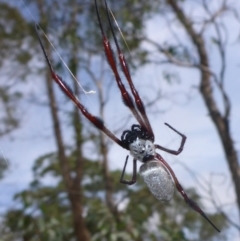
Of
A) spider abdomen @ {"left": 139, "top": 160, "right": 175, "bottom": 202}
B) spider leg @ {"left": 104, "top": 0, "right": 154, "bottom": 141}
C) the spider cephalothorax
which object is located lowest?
spider abdomen @ {"left": 139, "top": 160, "right": 175, "bottom": 202}

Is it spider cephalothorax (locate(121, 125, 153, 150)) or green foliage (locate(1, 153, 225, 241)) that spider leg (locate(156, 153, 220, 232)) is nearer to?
spider cephalothorax (locate(121, 125, 153, 150))

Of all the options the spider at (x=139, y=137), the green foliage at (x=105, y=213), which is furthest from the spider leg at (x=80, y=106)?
the green foliage at (x=105, y=213)

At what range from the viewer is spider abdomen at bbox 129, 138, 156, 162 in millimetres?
435

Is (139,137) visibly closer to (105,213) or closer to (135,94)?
(135,94)

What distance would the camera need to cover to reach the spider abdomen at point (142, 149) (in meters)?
0.44

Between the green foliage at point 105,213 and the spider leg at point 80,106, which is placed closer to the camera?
the spider leg at point 80,106

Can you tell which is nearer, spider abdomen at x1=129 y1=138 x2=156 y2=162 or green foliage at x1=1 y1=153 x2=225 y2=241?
spider abdomen at x1=129 y1=138 x2=156 y2=162

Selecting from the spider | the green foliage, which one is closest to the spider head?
the spider

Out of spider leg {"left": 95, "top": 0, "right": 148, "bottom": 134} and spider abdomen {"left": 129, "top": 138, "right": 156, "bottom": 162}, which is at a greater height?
spider leg {"left": 95, "top": 0, "right": 148, "bottom": 134}

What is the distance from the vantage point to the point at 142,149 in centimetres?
44

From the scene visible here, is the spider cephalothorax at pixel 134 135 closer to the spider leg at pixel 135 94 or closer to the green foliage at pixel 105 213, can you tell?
the spider leg at pixel 135 94

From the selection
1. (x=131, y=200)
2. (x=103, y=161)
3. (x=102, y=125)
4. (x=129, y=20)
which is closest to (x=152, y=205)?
(x=131, y=200)

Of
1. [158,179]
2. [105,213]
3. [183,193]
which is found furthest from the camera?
[105,213]

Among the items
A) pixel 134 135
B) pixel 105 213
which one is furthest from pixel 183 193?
pixel 105 213
